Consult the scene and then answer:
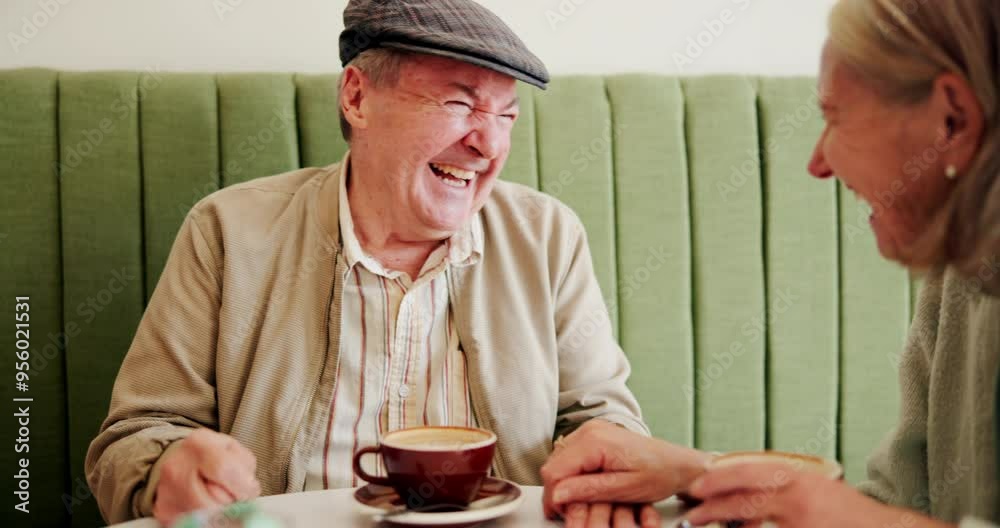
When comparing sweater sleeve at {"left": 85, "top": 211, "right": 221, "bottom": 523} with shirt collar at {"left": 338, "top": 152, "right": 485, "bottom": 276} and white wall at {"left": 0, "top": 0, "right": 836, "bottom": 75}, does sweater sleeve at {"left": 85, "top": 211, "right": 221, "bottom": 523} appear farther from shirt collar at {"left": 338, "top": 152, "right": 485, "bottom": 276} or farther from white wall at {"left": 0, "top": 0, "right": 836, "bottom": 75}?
white wall at {"left": 0, "top": 0, "right": 836, "bottom": 75}

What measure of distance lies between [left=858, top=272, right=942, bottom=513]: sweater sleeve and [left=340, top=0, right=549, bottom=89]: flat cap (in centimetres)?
67

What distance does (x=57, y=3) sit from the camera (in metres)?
1.86

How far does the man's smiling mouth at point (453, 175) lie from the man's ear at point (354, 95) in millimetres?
144

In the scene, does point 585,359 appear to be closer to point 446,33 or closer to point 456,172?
point 456,172

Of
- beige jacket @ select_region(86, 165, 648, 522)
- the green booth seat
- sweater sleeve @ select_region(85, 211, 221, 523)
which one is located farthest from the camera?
the green booth seat

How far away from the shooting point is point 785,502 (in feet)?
→ 2.81

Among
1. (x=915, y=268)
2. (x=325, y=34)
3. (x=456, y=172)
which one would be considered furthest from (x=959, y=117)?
(x=325, y=34)

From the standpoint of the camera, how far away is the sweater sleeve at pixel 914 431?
115 cm


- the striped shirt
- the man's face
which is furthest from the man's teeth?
the striped shirt

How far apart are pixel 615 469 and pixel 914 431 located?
0.37 m

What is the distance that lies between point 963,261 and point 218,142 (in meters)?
1.32

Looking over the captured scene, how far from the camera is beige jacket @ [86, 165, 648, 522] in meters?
1.43

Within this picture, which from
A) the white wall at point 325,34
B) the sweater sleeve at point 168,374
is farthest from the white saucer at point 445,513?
the white wall at point 325,34

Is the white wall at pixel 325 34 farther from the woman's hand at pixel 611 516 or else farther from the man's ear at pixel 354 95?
the woman's hand at pixel 611 516
